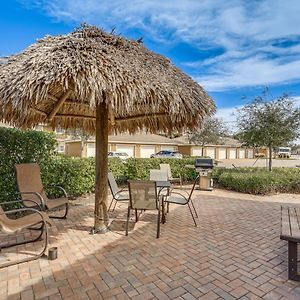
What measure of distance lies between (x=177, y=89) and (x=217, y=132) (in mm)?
26724

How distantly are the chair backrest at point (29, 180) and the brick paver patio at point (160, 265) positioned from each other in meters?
0.77

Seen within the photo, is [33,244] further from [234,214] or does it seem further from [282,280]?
[234,214]

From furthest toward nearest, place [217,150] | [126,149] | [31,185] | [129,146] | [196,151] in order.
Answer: [217,150], [196,151], [129,146], [126,149], [31,185]

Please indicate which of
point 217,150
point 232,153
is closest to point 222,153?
point 217,150

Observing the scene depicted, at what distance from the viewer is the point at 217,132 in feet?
96.4

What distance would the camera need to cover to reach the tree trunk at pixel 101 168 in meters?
Answer: 4.43

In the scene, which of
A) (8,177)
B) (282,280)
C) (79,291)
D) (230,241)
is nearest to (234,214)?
(230,241)

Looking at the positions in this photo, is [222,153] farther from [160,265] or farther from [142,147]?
[160,265]

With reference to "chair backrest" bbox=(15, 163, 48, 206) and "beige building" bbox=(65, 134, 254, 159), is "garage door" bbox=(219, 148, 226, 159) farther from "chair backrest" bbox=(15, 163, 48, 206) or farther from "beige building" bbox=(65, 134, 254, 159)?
"chair backrest" bbox=(15, 163, 48, 206)

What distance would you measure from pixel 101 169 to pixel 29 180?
5.13 feet

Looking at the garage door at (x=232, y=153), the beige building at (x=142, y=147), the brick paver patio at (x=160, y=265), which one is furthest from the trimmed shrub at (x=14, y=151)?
the garage door at (x=232, y=153)

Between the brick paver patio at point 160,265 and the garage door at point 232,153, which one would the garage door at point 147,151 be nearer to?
the garage door at point 232,153

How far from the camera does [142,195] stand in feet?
14.2

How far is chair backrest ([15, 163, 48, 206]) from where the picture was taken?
457 centimetres
